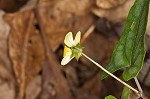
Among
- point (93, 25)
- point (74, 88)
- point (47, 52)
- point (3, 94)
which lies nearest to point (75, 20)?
point (93, 25)

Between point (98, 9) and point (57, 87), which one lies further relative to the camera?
point (98, 9)

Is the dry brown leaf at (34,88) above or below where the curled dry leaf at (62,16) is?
below

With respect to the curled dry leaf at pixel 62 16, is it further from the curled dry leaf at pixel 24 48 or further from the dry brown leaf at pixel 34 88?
the dry brown leaf at pixel 34 88

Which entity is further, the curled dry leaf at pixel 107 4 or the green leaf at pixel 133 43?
the curled dry leaf at pixel 107 4

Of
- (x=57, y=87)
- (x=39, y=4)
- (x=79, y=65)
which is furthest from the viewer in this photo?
(x=39, y=4)

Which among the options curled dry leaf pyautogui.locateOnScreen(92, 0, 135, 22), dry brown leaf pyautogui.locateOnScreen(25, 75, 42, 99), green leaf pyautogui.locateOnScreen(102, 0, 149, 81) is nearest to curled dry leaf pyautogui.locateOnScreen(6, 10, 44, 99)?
dry brown leaf pyautogui.locateOnScreen(25, 75, 42, 99)

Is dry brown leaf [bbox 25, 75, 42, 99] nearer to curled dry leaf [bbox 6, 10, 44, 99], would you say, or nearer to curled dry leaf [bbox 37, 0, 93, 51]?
curled dry leaf [bbox 6, 10, 44, 99]

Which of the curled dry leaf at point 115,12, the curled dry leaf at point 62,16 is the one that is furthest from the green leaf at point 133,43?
the curled dry leaf at point 62,16

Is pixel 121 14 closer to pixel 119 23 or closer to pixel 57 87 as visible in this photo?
pixel 119 23
